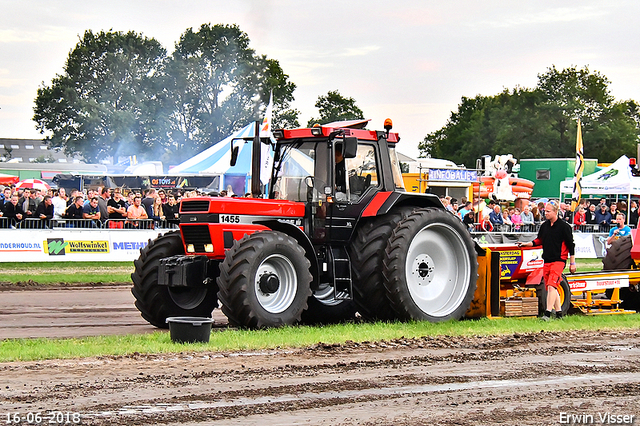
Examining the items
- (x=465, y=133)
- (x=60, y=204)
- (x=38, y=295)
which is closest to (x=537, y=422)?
(x=38, y=295)

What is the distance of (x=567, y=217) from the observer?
27219 mm

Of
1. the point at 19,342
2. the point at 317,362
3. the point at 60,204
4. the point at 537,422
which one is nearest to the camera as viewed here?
the point at 537,422

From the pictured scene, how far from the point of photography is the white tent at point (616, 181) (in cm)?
3042

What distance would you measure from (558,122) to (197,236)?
69495 mm

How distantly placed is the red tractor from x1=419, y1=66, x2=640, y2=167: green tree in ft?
213

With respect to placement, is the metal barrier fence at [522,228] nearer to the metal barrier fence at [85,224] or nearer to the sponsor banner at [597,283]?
the metal barrier fence at [85,224]

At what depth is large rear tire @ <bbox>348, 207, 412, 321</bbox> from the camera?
10.9m

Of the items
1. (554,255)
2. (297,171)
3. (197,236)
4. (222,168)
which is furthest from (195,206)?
(222,168)

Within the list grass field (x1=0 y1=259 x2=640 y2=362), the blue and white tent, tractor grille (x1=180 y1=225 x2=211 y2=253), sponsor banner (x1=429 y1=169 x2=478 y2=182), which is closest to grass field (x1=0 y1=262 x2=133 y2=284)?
tractor grille (x1=180 y1=225 x2=211 y2=253)

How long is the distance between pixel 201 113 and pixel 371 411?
64347mm

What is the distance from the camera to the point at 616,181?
31.2 m

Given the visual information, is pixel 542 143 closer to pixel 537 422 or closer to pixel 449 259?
pixel 449 259

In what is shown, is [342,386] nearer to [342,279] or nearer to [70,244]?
[342,279]

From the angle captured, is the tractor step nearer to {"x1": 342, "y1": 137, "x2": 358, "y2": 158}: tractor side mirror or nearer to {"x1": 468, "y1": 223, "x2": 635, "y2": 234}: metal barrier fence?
{"x1": 342, "y1": 137, "x2": 358, "y2": 158}: tractor side mirror
